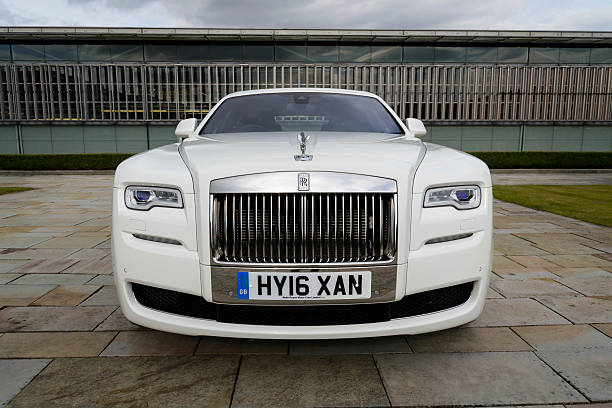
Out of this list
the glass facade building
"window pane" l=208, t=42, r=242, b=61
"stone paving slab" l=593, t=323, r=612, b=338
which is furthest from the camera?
"window pane" l=208, t=42, r=242, b=61

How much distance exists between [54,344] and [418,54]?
686 inches

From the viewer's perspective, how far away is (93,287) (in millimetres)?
3553

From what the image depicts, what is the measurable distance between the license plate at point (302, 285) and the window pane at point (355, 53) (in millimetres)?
16629

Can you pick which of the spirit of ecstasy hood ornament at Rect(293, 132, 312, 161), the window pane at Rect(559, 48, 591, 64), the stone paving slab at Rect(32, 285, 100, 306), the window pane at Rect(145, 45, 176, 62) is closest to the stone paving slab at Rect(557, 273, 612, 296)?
the spirit of ecstasy hood ornament at Rect(293, 132, 312, 161)

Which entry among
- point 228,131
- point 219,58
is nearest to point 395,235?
point 228,131

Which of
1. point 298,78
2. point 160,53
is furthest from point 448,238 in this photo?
point 160,53

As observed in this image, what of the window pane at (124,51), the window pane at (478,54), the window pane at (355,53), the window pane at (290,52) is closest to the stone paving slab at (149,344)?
the window pane at (290,52)

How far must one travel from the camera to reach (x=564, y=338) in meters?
2.58

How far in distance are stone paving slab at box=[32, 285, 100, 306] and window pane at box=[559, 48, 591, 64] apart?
64.5 feet

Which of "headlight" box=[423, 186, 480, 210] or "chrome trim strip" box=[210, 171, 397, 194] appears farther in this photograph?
"headlight" box=[423, 186, 480, 210]

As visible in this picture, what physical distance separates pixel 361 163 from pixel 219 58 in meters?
16.5

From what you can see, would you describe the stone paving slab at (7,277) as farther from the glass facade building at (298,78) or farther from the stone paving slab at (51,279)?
the glass facade building at (298,78)

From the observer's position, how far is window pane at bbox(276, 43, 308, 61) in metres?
17.4

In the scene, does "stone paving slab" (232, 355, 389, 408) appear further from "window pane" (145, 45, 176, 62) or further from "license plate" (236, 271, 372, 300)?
"window pane" (145, 45, 176, 62)
